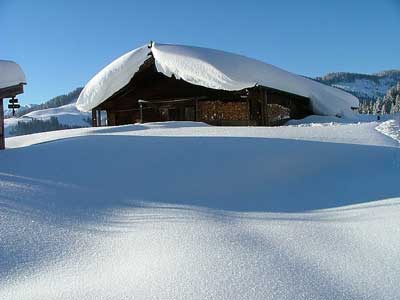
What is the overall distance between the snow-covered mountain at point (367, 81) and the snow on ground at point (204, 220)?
156 metres

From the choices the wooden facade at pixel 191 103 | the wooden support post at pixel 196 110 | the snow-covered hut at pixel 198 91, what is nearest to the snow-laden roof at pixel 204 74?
the snow-covered hut at pixel 198 91

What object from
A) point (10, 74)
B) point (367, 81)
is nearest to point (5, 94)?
point (10, 74)

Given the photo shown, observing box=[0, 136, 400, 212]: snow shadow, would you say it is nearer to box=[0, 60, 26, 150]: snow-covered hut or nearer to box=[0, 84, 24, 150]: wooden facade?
box=[0, 84, 24, 150]: wooden facade

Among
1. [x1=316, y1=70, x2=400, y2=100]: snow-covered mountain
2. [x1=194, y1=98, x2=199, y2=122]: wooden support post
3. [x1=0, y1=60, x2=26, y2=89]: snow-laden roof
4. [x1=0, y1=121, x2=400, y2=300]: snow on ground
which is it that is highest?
A: [x1=316, y1=70, x2=400, y2=100]: snow-covered mountain

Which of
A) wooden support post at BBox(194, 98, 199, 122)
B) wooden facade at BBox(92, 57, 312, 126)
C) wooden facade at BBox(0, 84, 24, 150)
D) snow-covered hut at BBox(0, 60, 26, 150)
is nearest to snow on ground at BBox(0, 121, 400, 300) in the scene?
wooden facade at BBox(0, 84, 24, 150)

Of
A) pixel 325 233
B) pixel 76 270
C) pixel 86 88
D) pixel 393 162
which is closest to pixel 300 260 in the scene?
pixel 325 233

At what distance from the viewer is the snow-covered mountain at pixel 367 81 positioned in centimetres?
15800

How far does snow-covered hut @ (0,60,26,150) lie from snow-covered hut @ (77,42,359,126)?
20.6 ft

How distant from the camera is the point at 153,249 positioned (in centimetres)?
254

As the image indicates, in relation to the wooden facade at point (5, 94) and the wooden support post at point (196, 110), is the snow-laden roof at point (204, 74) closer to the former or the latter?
the wooden support post at point (196, 110)

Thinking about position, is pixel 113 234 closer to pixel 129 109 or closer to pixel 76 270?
pixel 76 270

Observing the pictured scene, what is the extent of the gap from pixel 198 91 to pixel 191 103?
0.68 m

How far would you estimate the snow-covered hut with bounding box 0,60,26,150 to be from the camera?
7312 millimetres

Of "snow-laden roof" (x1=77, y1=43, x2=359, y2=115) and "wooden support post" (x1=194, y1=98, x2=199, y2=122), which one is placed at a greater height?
"snow-laden roof" (x1=77, y1=43, x2=359, y2=115)
